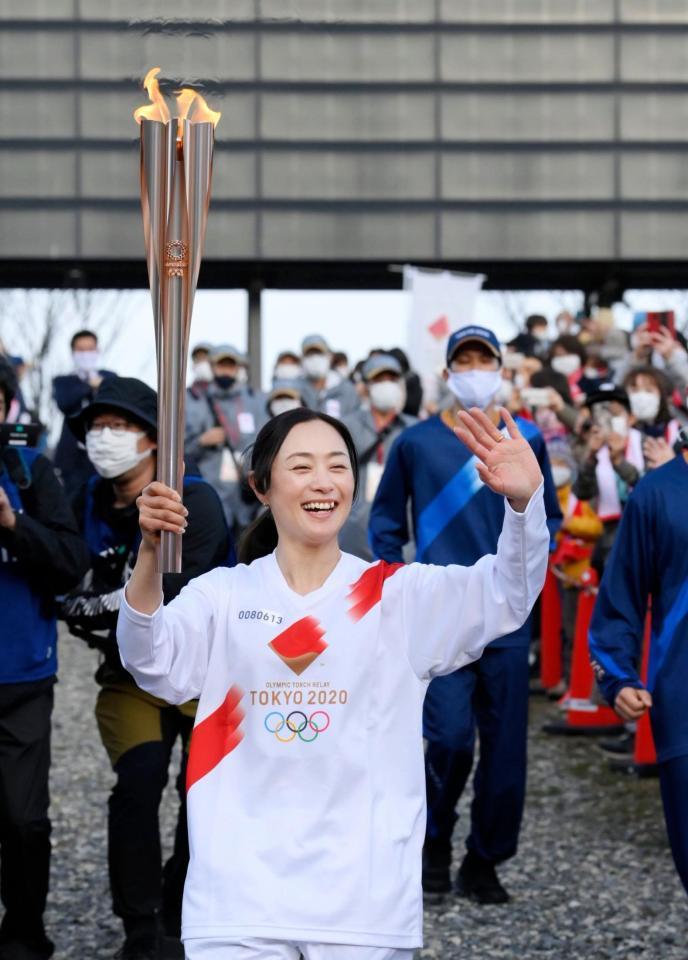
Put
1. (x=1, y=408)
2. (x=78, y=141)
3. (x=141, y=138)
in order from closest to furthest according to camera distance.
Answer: (x=141, y=138), (x=1, y=408), (x=78, y=141)

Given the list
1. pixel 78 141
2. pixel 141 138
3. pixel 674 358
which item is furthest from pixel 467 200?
pixel 141 138

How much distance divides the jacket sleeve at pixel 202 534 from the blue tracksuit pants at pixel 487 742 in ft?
3.46

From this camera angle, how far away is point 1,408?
506 centimetres

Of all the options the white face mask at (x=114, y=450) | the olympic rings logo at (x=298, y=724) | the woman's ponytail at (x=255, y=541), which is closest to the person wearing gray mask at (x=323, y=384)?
the white face mask at (x=114, y=450)

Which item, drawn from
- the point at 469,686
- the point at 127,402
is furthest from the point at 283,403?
the point at 127,402

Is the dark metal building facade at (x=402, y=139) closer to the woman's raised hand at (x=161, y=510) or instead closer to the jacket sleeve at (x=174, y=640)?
the jacket sleeve at (x=174, y=640)

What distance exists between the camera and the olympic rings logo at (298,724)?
3191 mm

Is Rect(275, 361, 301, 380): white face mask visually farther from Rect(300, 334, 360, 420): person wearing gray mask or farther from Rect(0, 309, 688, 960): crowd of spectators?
Rect(0, 309, 688, 960): crowd of spectators

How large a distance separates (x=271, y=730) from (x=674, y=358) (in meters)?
5.46

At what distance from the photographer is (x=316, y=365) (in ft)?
43.7

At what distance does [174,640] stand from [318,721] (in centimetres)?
32

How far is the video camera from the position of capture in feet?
16.1

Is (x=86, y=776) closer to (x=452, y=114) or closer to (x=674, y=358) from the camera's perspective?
(x=674, y=358)

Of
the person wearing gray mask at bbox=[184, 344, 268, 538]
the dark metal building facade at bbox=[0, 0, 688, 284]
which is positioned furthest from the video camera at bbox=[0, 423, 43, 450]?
the dark metal building facade at bbox=[0, 0, 688, 284]
